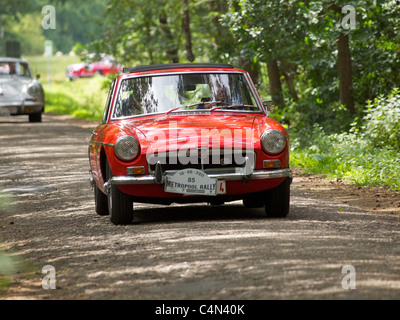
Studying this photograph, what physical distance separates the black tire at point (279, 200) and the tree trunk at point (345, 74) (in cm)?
986

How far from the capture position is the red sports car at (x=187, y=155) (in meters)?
7.98

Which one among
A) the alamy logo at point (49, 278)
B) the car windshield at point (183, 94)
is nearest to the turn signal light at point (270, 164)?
the car windshield at point (183, 94)

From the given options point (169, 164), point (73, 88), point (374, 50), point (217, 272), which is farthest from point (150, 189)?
point (73, 88)

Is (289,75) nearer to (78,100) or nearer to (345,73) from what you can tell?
(345,73)

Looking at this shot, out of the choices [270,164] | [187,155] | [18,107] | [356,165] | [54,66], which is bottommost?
[356,165]

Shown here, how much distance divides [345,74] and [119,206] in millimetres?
10790

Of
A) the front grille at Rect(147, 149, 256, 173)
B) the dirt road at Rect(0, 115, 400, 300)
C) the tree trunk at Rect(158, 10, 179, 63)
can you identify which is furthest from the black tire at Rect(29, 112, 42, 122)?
the front grille at Rect(147, 149, 256, 173)

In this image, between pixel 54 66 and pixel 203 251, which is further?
pixel 54 66

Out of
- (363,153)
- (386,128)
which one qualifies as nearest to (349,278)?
(363,153)

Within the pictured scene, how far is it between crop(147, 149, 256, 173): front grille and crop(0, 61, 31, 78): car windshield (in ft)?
63.0

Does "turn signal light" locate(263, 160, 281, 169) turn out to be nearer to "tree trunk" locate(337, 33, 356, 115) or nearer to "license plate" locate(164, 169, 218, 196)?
"license plate" locate(164, 169, 218, 196)

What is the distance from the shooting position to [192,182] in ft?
26.1

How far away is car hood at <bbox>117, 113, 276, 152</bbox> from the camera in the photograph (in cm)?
800

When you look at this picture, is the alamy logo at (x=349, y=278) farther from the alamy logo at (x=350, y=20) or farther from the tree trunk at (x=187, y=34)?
the tree trunk at (x=187, y=34)
